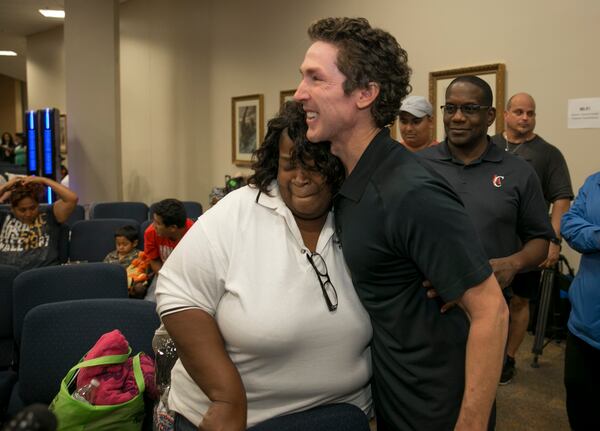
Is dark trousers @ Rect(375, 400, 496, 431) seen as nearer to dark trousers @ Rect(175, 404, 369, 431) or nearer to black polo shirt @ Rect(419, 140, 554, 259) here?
dark trousers @ Rect(175, 404, 369, 431)

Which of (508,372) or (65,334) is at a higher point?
(65,334)

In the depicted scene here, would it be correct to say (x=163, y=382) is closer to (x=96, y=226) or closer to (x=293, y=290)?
(x=293, y=290)

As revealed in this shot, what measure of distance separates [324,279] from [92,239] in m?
3.65

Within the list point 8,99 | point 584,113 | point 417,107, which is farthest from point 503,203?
point 8,99

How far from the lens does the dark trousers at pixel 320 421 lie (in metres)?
1.33

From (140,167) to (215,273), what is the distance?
29.0 ft

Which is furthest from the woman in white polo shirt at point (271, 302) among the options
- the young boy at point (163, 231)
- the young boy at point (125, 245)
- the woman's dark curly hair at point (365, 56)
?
the young boy at point (125, 245)

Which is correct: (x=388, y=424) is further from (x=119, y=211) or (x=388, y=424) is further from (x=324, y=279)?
(x=119, y=211)

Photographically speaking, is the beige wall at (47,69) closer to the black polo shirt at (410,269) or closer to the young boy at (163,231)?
the young boy at (163,231)

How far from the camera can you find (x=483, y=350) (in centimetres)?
117

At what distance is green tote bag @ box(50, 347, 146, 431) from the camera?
5.44 ft

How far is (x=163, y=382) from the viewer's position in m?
1.73

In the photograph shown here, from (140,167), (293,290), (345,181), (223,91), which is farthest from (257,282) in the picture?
(140,167)

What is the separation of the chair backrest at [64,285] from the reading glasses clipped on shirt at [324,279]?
1624 millimetres
